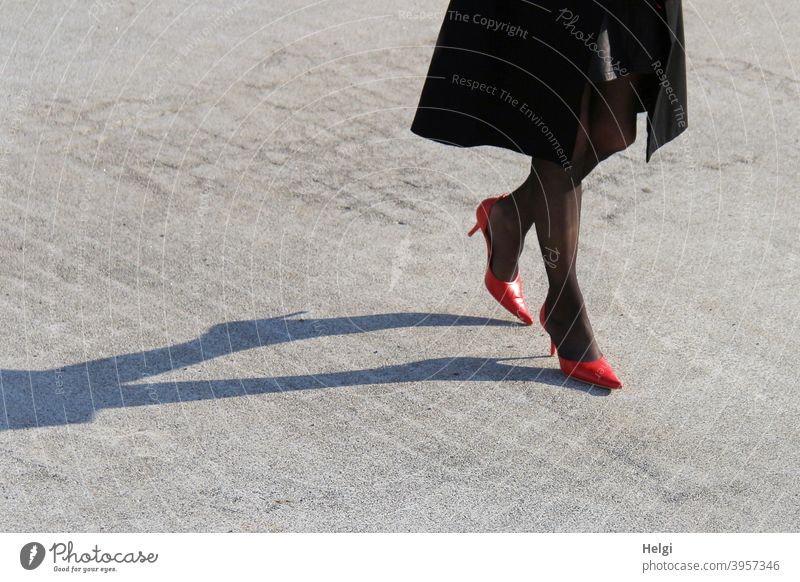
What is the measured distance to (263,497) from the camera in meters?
Answer: 3.04

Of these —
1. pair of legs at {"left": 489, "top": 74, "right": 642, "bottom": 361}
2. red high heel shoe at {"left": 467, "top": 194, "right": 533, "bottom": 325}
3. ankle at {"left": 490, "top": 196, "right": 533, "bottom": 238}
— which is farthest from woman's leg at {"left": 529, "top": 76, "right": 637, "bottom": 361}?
red high heel shoe at {"left": 467, "top": 194, "right": 533, "bottom": 325}

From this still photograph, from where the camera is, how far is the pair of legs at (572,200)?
341cm

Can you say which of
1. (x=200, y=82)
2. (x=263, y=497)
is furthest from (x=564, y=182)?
(x=200, y=82)

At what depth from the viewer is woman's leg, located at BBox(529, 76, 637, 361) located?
11.2 feet

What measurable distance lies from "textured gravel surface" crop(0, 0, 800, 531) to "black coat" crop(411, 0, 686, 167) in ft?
2.37

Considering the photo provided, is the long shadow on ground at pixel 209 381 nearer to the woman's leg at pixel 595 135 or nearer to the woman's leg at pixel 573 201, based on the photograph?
the woman's leg at pixel 573 201

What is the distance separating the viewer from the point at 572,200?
3529 millimetres

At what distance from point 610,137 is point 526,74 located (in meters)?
0.31

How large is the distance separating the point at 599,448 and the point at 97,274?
1.85 m

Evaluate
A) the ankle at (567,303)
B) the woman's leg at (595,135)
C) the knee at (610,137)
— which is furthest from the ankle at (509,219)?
the knee at (610,137)

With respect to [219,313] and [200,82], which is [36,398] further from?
[200,82]

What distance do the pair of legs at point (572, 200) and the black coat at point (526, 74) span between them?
6cm

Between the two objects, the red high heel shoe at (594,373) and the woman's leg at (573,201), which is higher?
the woman's leg at (573,201)
